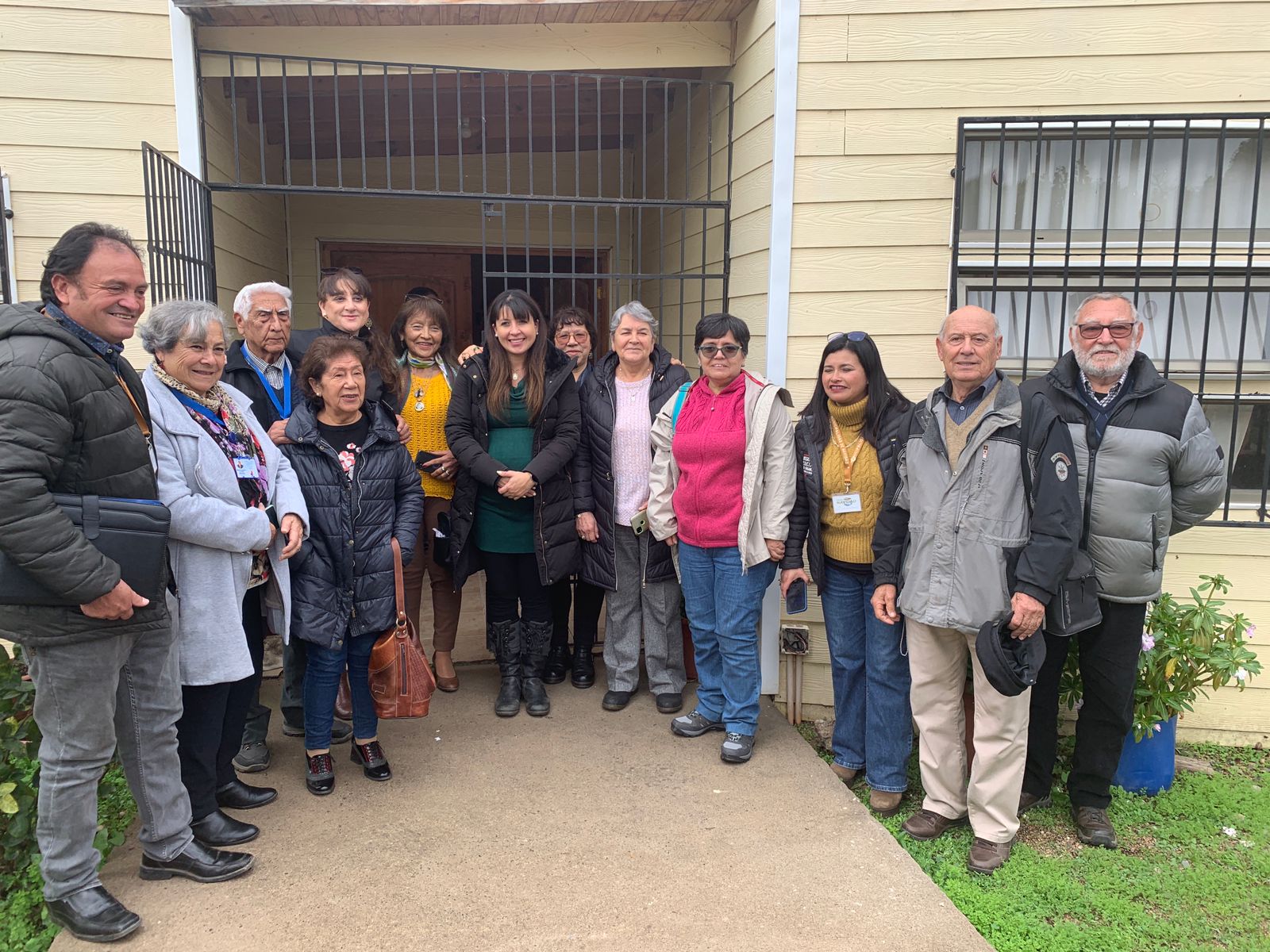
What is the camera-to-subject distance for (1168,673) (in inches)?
129

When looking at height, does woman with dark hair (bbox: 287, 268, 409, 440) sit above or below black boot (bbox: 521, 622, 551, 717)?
above

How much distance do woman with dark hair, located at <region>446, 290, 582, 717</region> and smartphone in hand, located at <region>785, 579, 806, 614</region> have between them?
92 centimetres

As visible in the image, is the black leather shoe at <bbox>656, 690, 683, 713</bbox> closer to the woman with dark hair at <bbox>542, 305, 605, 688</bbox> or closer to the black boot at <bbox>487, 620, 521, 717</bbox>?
the woman with dark hair at <bbox>542, 305, 605, 688</bbox>

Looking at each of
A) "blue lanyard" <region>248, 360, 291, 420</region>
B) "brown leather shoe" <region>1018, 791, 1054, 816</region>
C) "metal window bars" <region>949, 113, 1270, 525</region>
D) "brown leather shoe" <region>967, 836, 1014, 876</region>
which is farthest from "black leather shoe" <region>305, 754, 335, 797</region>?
"metal window bars" <region>949, 113, 1270, 525</region>

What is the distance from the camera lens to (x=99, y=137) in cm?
375

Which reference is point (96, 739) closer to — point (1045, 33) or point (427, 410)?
point (427, 410)

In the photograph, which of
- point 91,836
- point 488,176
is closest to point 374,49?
point 488,176

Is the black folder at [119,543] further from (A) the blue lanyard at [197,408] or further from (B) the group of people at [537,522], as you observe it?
(A) the blue lanyard at [197,408]

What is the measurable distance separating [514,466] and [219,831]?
167cm

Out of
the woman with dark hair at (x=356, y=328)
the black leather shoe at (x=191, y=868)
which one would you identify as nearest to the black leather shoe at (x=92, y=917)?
the black leather shoe at (x=191, y=868)

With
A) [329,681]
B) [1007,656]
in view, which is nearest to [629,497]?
[329,681]

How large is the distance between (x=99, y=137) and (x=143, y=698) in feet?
8.61

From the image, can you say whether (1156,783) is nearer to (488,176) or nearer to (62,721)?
(62,721)

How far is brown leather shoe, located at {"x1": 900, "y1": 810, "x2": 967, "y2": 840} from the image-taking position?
302 centimetres
